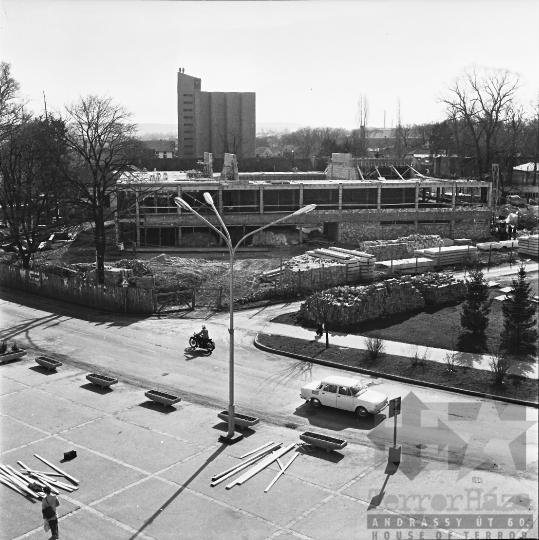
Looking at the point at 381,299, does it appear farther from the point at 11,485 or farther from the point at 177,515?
the point at 11,485

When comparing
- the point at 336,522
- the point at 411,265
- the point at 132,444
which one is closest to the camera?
the point at 336,522

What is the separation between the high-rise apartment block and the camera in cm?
11831

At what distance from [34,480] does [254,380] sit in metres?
9.46

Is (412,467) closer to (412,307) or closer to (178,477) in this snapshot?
(178,477)

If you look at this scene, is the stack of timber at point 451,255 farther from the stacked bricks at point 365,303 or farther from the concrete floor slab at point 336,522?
the concrete floor slab at point 336,522

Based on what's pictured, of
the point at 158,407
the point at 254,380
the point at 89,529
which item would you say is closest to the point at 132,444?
the point at 158,407

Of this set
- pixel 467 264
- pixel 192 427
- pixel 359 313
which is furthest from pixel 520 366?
pixel 467 264

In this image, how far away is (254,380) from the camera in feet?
81.1

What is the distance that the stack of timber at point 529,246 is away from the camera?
3796 centimetres

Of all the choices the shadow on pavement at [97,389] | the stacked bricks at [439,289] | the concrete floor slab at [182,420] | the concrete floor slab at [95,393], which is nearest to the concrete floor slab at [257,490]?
the concrete floor slab at [182,420]

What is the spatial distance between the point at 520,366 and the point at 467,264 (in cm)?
1999

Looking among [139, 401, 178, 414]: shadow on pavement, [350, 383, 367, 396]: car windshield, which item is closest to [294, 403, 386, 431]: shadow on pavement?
[350, 383, 367, 396]: car windshield

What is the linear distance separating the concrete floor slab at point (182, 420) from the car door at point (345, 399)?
3.77 m

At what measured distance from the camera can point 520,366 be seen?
79.5 feet
